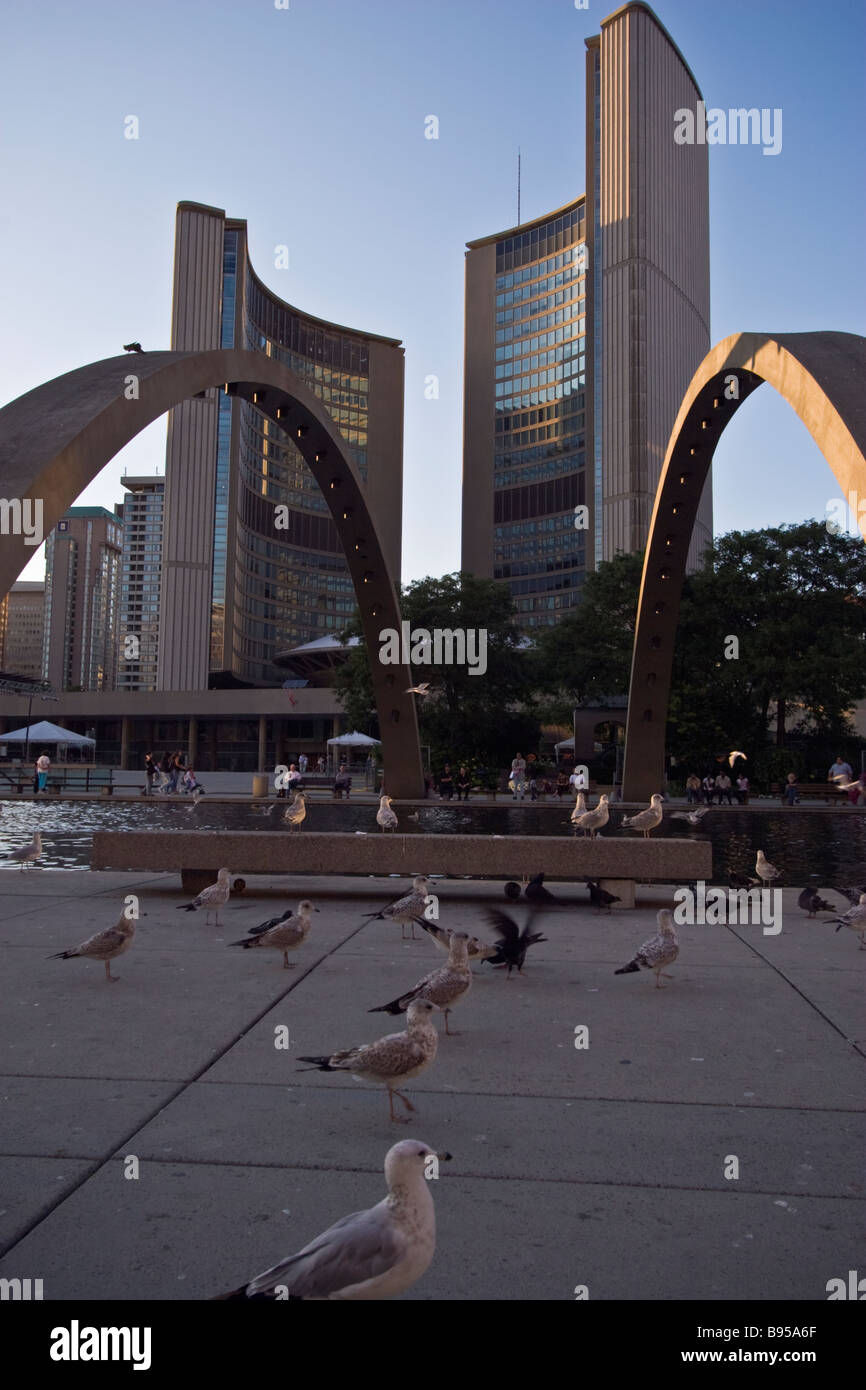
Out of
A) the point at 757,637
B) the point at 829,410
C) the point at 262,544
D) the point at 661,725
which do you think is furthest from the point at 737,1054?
the point at 262,544

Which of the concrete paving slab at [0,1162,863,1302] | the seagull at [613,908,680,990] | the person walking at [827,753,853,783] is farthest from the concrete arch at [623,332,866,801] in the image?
the concrete paving slab at [0,1162,863,1302]

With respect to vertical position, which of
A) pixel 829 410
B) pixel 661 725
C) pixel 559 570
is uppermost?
pixel 559 570

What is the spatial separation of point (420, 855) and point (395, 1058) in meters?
5.59

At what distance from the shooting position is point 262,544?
11131 cm

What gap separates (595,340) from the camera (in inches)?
4486

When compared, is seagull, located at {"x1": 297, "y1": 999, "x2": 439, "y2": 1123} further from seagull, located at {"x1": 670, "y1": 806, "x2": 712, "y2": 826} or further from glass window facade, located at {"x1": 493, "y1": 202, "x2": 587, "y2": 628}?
glass window facade, located at {"x1": 493, "y1": 202, "x2": 587, "y2": 628}

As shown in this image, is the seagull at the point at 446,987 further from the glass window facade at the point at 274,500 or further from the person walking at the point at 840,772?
the glass window facade at the point at 274,500

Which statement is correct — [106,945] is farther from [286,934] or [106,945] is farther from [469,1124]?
[469,1124]

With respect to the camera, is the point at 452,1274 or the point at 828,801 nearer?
the point at 452,1274

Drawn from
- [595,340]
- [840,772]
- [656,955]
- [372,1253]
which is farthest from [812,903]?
[595,340]

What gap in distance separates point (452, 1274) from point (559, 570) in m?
122

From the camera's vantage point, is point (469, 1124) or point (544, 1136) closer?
point (544, 1136)
